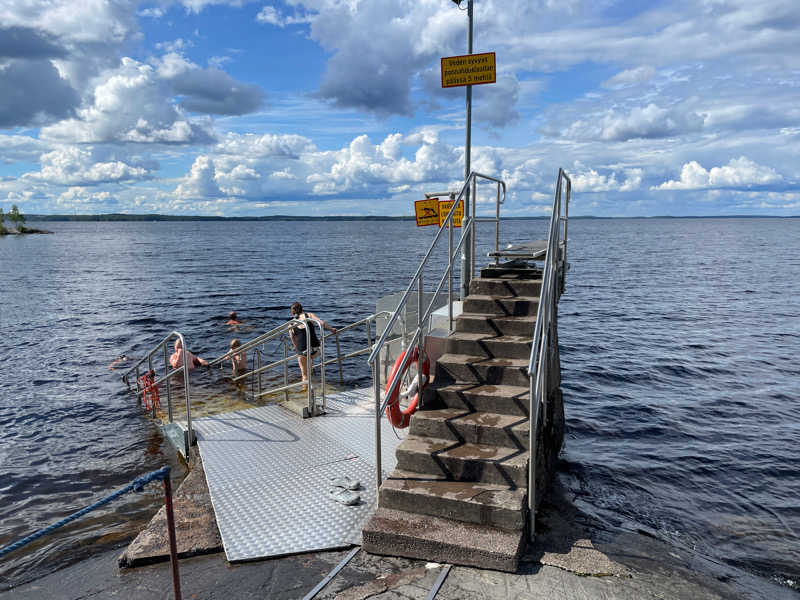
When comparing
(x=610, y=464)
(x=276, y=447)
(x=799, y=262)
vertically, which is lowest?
(x=799, y=262)

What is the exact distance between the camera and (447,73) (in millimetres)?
9094

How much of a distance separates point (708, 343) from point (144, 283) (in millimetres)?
35501

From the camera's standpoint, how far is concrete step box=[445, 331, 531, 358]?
651 centimetres

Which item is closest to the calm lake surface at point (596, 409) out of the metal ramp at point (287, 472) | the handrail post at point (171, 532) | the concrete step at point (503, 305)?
the metal ramp at point (287, 472)

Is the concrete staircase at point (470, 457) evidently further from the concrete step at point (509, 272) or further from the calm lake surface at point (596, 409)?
the calm lake surface at point (596, 409)

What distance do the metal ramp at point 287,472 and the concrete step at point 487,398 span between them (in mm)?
1106

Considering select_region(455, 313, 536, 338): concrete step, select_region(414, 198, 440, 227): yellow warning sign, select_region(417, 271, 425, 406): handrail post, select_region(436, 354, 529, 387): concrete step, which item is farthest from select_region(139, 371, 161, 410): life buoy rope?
select_region(436, 354, 529, 387): concrete step

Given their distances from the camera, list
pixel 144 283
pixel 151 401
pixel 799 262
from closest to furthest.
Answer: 1. pixel 151 401
2. pixel 144 283
3. pixel 799 262

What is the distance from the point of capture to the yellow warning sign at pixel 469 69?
350 inches

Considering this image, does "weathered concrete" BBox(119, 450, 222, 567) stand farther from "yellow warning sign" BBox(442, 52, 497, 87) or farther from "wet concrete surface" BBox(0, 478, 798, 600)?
"yellow warning sign" BBox(442, 52, 497, 87)

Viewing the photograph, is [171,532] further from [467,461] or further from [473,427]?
[473,427]

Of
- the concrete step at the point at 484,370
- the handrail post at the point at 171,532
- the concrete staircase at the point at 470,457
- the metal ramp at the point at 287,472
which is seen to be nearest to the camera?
the handrail post at the point at 171,532

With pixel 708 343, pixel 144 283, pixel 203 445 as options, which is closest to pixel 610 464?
pixel 203 445

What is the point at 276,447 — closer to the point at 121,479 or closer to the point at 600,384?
the point at 121,479
